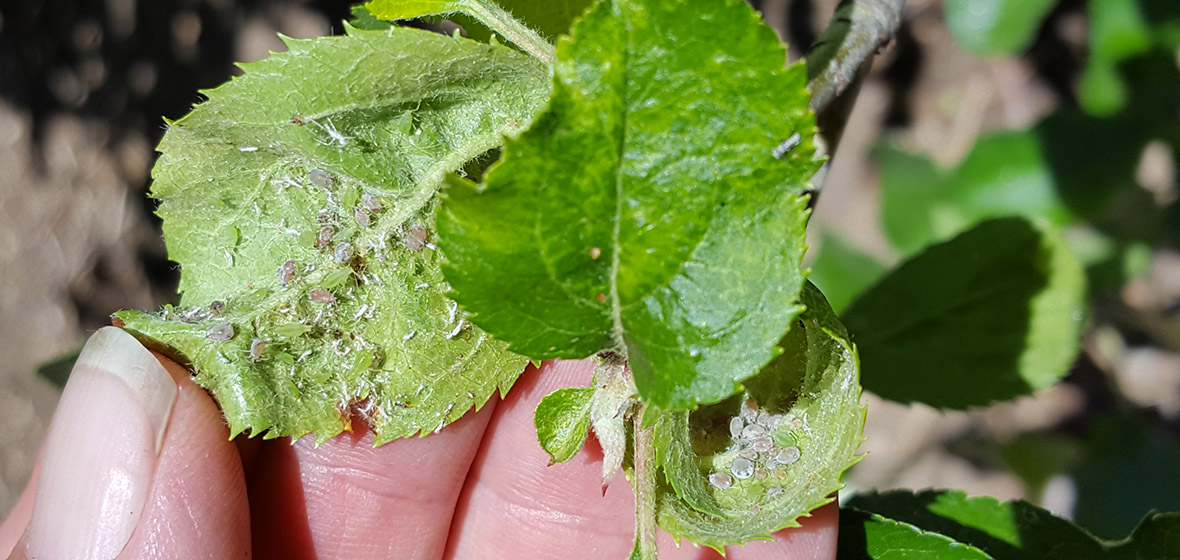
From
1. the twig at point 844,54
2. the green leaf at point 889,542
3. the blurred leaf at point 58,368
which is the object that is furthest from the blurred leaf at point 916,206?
the blurred leaf at point 58,368

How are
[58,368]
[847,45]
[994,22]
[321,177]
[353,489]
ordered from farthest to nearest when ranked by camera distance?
[994,22], [58,368], [353,489], [847,45], [321,177]

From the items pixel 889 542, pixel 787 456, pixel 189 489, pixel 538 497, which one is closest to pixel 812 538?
pixel 889 542

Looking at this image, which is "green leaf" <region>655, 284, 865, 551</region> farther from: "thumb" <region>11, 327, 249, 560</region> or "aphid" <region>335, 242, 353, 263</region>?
"thumb" <region>11, 327, 249, 560</region>

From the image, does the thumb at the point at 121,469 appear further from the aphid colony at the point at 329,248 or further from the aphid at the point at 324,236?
the aphid at the point at 324,236

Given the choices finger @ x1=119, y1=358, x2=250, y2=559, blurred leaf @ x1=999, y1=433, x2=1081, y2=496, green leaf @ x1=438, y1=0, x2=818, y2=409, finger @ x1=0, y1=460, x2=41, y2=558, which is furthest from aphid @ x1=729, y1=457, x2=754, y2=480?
blurred leaf @ x1=999, y1=433, x2=1081, y2=496

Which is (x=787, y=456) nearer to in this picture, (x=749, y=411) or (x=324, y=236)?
(x=749, y=411)

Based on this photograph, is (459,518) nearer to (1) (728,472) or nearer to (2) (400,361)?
(2) (400,361)

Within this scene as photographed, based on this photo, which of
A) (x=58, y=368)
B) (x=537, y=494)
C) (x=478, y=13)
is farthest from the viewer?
(x=58, y=368)
